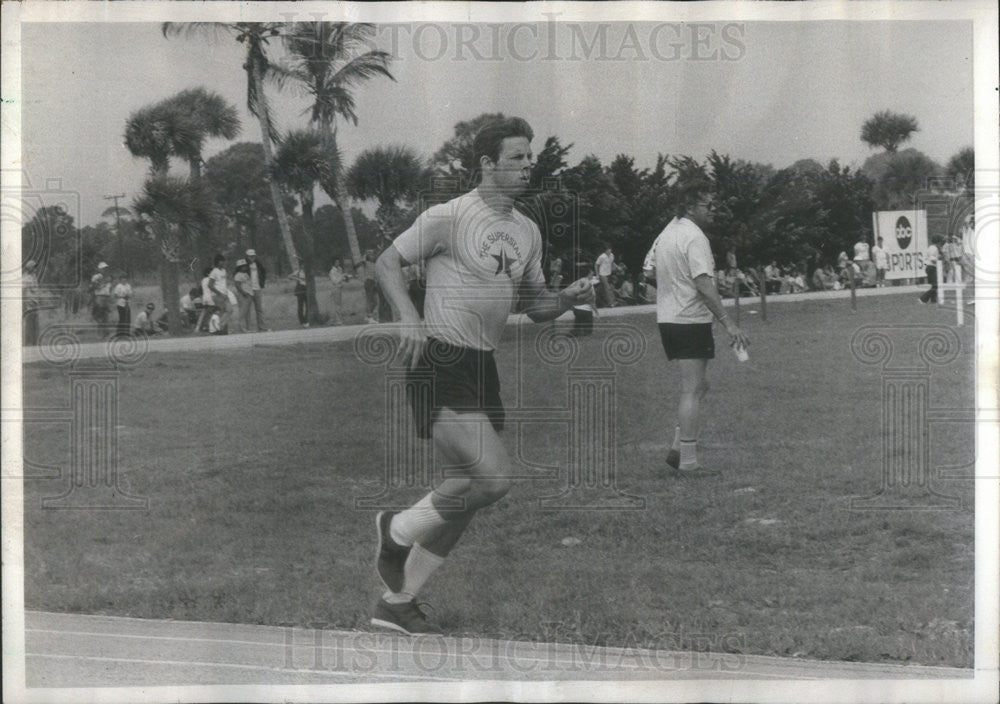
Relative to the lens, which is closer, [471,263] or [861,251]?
[471,263]

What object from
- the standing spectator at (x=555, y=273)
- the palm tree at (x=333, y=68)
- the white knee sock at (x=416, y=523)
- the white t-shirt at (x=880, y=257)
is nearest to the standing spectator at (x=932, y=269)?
the white t-shirt at (x=880, y=257)

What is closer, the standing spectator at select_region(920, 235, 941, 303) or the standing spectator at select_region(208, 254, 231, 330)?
the standing spectator at select_region(208, 254, 231, 330)

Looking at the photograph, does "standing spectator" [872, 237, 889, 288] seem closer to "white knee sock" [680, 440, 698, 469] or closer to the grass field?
the grass field

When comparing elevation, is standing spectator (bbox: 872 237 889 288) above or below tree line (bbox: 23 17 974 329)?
below

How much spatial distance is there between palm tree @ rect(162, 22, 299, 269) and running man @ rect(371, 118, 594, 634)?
56cm

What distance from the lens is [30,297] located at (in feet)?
18.5

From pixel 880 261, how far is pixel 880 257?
0.07 feet

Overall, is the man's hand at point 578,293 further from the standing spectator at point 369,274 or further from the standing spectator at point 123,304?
the standing spectator at point 123,304

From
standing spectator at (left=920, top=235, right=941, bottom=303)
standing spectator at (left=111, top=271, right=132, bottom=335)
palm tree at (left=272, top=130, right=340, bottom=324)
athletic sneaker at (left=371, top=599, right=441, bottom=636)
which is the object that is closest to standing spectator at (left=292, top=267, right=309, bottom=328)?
palm tree at (left=272, top=130, right=340, bottom=324)

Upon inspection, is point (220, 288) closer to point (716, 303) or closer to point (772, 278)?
point (716, 303)

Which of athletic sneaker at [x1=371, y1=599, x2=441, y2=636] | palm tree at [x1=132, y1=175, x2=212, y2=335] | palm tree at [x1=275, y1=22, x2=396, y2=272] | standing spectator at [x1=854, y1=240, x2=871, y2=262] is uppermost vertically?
palm tree at [x1=275, y1=22, x2=396, y2=272]

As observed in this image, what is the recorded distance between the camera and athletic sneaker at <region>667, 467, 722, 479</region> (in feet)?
18.7

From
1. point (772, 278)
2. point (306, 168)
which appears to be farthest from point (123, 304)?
point (772, 278)

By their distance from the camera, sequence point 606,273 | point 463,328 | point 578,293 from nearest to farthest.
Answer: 1. point 578,293
2. point 463,328
3. point 606,273
